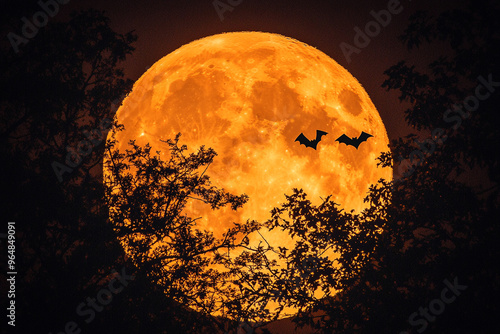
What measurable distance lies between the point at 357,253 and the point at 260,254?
2305mm

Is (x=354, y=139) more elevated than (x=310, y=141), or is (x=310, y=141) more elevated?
(x=310, y=141)

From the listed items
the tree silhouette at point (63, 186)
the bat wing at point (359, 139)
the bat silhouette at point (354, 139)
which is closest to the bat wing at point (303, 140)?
the bat silhouette at point (354, 139)

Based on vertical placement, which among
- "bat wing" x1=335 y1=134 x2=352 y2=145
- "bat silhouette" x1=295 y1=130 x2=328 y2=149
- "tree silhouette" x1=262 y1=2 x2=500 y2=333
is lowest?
"tree silhouette" x1=262 y1=2 x2=500 y2=333

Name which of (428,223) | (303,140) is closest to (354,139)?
(303,140)

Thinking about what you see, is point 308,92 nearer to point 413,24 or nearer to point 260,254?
point 413,24

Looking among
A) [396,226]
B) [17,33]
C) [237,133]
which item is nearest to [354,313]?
[396,226]

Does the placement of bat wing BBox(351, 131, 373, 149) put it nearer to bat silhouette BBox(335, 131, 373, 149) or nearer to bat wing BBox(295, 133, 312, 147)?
bat silhouette BBox(335, 131, 373, 149)

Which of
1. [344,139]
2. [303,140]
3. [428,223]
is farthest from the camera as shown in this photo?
[303,140]

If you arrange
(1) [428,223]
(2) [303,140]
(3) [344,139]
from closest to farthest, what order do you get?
(1) [428,223] < (3) [344,139] < (2) [303,140]

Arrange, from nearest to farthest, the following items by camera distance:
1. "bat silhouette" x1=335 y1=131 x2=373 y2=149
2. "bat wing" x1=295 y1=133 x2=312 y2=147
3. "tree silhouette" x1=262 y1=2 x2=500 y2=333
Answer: "tree silhouette" x1=262 y1=2 x2=500 y2=333 < "bat silhouette" x1=335 y1=131 x2=373 y2=149 < "bat wing" x1=295 y1=133 x2=312 y2=147

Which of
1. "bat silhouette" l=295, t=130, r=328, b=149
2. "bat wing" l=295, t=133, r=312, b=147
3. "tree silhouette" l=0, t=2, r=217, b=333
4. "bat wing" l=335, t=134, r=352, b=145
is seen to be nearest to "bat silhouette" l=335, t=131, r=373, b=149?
"bat wing" l=335, t=134, r=352, b=145

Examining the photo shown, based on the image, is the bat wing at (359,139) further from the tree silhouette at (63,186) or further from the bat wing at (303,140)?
the tree silhouette at (63,186)

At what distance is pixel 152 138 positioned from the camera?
11.8 m

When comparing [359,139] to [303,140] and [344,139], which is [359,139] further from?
[303,140]
